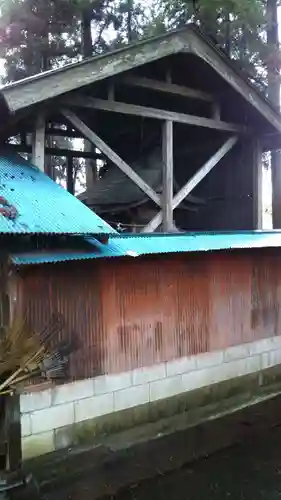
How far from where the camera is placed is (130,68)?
27.3ft

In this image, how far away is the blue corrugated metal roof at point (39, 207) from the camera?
5.74 metres

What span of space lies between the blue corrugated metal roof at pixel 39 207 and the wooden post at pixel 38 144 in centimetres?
33

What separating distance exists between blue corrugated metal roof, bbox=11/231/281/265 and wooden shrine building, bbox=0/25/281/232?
1186mm

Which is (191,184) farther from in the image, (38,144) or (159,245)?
(38,144)

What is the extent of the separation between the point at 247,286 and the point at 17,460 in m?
5.42

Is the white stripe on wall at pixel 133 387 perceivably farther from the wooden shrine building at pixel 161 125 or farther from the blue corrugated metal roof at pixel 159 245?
the wooden shrine building at pixel 161 125

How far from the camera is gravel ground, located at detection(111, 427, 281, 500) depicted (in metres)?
6.29

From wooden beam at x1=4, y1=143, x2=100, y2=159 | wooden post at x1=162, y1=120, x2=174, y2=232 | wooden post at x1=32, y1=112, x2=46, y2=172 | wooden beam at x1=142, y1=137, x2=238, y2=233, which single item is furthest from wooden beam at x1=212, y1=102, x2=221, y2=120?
wooden post at x1=32, y1=112, x2=46, y2=172

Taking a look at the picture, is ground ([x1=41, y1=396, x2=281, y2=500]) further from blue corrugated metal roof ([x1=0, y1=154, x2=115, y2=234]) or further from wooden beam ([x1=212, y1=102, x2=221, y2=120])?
wooden beam ([x1=212, y1=102, x2=221, y2=120])

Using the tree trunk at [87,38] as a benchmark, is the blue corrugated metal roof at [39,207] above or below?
below

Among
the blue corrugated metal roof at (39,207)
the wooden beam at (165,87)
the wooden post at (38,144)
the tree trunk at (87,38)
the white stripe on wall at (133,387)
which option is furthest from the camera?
the tree trunk at (87,38)

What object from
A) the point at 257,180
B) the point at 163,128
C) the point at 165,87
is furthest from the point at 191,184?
the point at 257,180

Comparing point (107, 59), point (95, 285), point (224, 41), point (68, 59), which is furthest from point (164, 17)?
point (95, 285)

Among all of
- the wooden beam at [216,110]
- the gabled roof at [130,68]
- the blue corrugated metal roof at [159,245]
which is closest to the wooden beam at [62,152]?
the gabled roof at [130,68]
